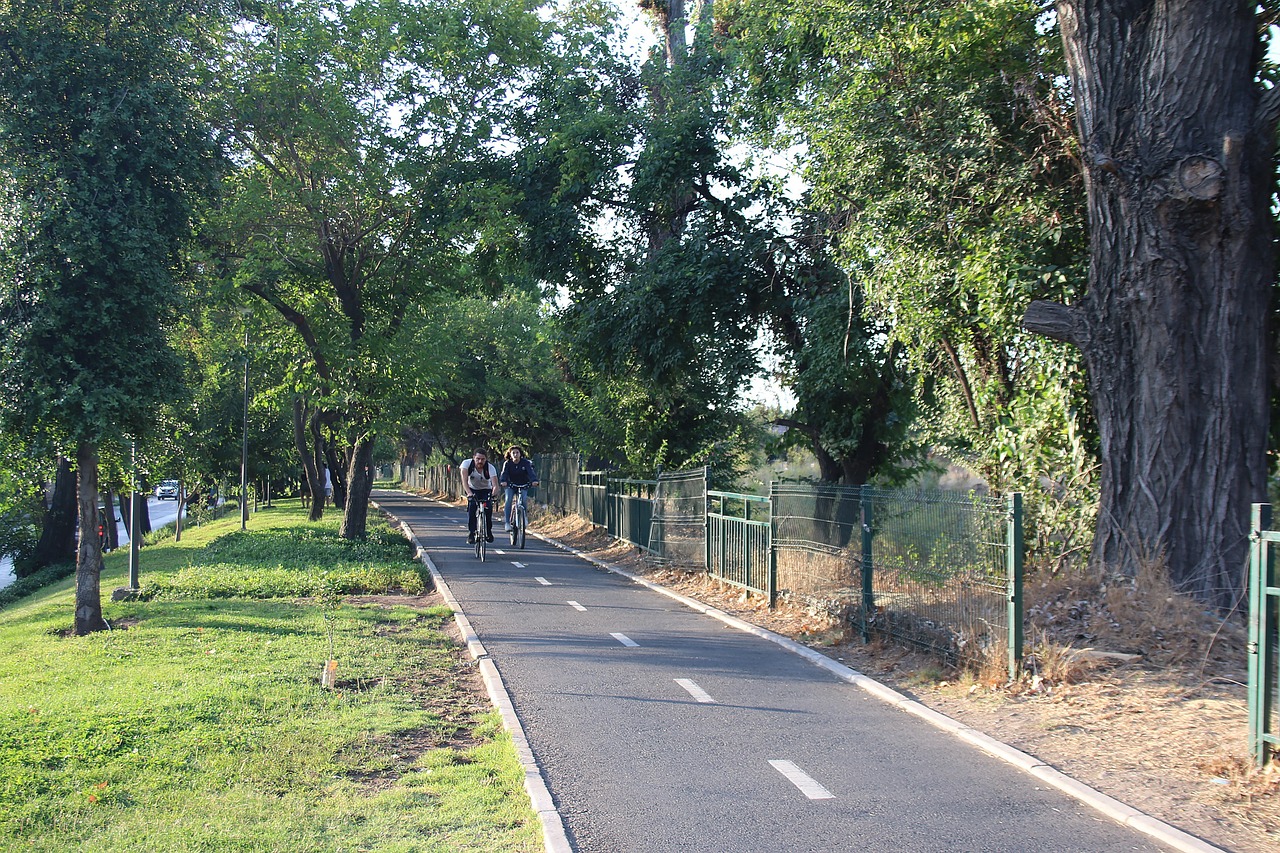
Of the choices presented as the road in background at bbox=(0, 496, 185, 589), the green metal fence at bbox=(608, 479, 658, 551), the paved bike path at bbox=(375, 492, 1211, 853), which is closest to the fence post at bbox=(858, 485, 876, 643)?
the paved bike path at bbox=(375, 492, 1211, 853)

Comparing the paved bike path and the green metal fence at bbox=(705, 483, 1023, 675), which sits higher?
the green metal fence at bbox=(705, 483, 1023, 675)

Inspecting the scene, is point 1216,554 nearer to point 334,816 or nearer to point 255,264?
point 334,816

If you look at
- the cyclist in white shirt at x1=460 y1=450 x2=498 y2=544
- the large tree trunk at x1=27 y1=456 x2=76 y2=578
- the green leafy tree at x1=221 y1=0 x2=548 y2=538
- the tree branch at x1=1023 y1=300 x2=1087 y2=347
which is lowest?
the large tree trunk at x1=27 y1=456 x2=76 y2=578

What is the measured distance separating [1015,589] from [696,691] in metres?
2.71

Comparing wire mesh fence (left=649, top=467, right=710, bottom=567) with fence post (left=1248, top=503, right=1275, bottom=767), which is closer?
fence post (left=1248, top=503, right=1275, bottom=767)

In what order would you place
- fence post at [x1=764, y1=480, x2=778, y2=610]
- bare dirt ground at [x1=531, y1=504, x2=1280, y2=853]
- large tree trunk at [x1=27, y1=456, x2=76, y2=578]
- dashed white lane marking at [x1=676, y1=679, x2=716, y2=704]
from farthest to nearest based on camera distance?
large tree trunk at [x1=27, y1=456, x2=76, y2=578], fence post at [x1=764, y1=480, x2=778, y2=610], dashed white lane marking at [x1=676, y1=679, x2=716, y2=704], bare dirt ground at [x1=531, y1=504, x2=1280, y2=853]

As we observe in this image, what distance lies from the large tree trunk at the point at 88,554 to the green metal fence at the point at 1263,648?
37.0 feet

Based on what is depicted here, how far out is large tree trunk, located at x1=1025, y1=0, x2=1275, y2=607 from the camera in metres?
8.92

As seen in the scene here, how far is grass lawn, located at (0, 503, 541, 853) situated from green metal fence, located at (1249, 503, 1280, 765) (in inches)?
162

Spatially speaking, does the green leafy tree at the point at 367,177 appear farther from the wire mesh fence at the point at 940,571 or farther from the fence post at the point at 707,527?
the wire mesh fence at the point at 940,571

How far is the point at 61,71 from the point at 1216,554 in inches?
500

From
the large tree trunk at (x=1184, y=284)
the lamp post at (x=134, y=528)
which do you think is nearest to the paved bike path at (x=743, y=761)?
Result: the large tree trunk at (x=1184, y=284)

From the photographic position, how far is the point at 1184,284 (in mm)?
9148

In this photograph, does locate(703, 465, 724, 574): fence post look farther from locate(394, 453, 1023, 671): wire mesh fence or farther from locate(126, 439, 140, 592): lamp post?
locate(126, 439, 140, 592): lamp post
